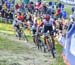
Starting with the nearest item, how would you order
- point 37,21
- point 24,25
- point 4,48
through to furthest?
point 4,48, point 37,21, point 24,25

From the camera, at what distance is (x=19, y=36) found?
21.3 m

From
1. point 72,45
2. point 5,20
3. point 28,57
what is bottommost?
point 5,20

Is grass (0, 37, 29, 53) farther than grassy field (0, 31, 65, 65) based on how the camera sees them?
Yes

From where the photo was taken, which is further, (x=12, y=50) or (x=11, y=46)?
(x=11, y=46)

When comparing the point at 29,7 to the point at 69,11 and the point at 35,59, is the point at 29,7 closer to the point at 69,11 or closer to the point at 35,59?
the point at 69,11

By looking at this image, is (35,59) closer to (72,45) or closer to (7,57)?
(7,57)

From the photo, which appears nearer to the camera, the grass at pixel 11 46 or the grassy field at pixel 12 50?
the grassy field at pixel 12 50

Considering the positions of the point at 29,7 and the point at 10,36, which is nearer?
the point at 10,36

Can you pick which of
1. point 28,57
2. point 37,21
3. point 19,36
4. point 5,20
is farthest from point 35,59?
point 5,20

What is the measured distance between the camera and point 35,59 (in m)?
14.6

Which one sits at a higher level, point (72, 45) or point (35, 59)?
point (72, 45)

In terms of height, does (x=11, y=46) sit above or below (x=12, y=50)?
below

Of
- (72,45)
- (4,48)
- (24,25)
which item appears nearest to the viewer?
(72,45)

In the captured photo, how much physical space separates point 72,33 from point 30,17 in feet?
45.7
